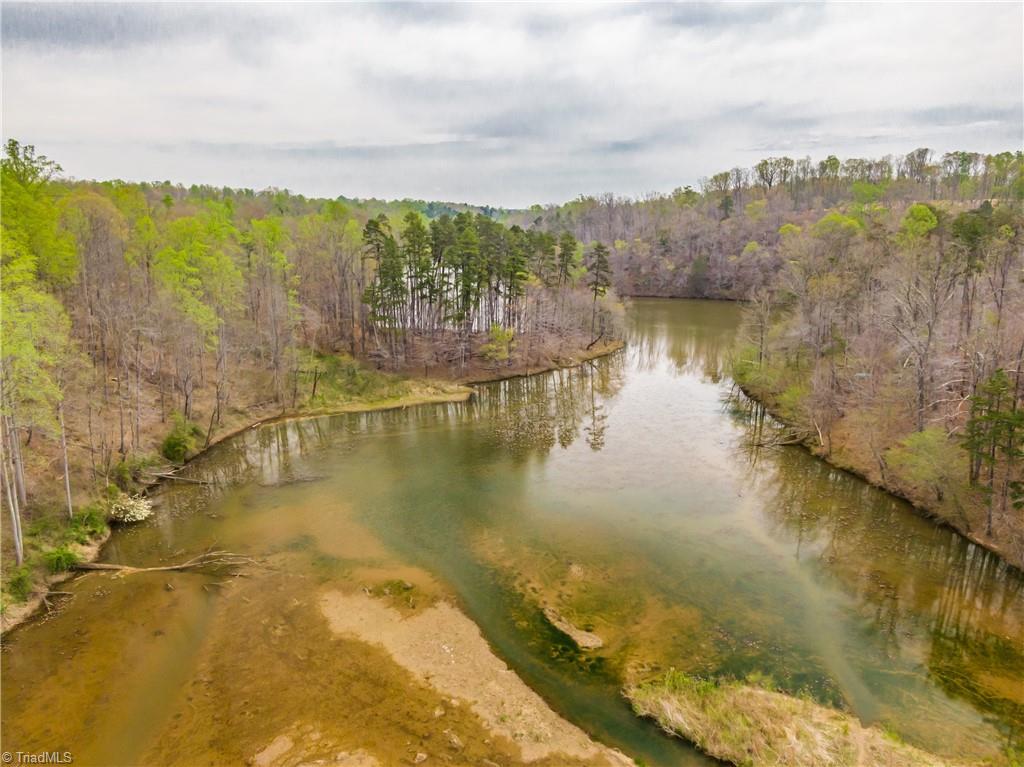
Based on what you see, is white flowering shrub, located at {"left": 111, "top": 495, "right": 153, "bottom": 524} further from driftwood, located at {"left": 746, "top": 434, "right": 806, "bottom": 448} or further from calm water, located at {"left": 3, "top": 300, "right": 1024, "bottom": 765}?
driftwood, located at {"left": 746, "top": 434, "right": 806, "bottom": 448}

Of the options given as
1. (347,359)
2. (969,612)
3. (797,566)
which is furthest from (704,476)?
(347,359)

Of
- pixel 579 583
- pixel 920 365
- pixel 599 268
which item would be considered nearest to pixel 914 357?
pixel 920 365

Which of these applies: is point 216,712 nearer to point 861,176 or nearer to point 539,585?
point 539,585

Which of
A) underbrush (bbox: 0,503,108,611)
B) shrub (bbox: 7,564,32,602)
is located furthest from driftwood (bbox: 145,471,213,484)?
shrub (bbox: 7,564,32,602)

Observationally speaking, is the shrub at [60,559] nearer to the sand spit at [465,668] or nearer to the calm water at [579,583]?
the calm water at [579,583]

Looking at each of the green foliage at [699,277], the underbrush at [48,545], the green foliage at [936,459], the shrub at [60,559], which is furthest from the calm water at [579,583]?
the green foliage at [699,277]
